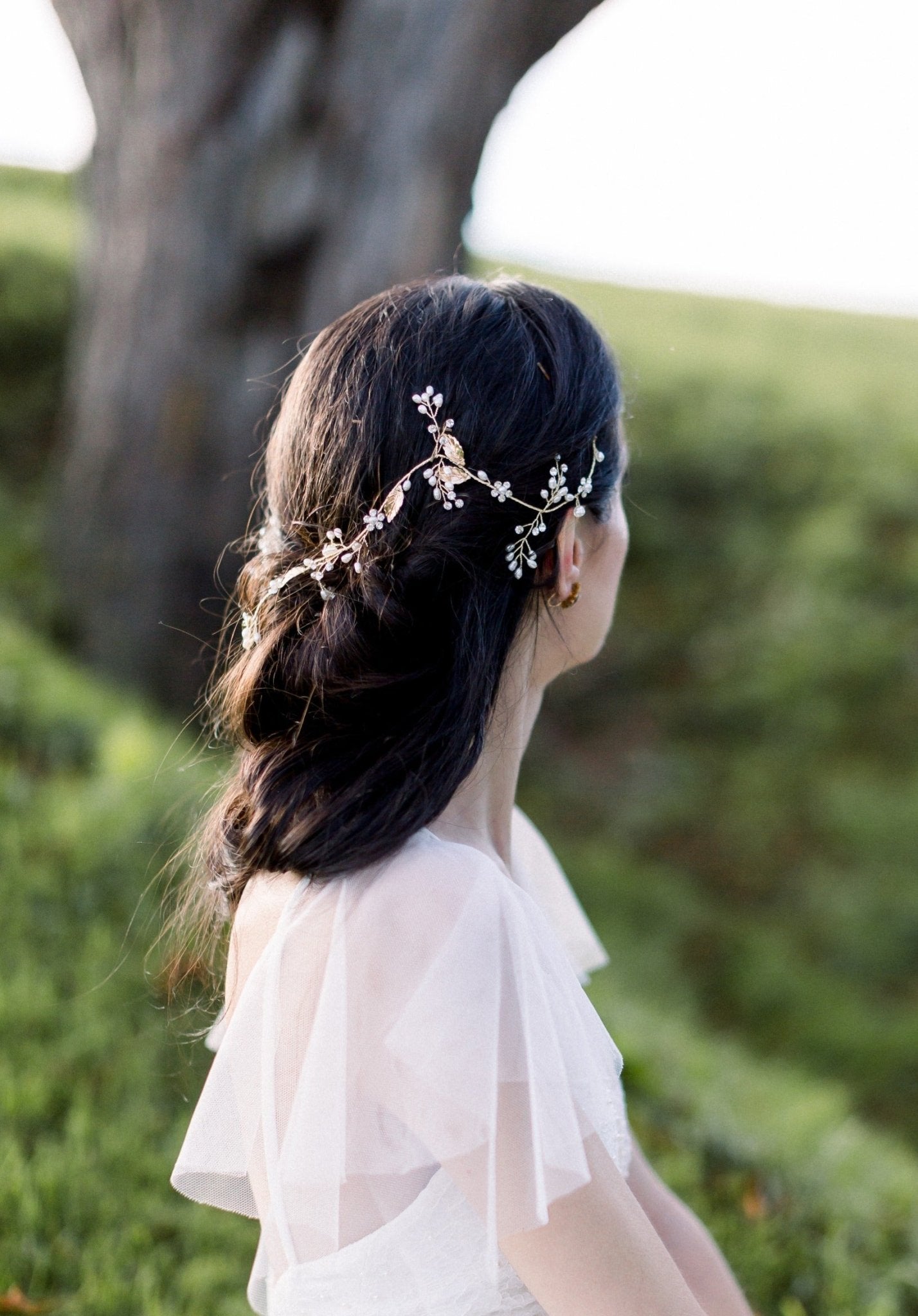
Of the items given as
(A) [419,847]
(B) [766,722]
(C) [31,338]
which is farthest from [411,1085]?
(C) [31,338]

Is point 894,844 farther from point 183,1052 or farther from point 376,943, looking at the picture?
point 376,943

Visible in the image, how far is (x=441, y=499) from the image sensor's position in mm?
1228

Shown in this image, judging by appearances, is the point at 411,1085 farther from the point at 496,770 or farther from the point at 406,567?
the point at 406,567

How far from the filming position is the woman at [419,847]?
1081 mm

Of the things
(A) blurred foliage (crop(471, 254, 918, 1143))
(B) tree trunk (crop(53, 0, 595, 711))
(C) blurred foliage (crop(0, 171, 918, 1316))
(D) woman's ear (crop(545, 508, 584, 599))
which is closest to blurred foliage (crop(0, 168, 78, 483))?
(C) blurred foliage (crop(0, 171, 918, 1316))

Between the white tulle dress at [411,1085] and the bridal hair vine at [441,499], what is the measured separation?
0.33 meters

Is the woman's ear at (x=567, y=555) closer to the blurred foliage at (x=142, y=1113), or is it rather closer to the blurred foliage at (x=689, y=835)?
the blurred foliage at (x=689, y=835)

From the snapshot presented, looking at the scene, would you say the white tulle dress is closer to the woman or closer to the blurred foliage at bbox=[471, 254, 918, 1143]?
the woman

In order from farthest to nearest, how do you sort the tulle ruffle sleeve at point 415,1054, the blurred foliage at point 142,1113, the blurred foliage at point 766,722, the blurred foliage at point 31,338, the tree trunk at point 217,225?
the blurred foliage at point 31,338 < the blurred foliage at point 766,722 < the tree trunk at point 217,225 < the blurred foliage at point 142,1113 < the tulle ruffle sleeve at point 415,1054

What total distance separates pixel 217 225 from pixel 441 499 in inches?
113

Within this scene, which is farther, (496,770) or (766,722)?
(766,722)

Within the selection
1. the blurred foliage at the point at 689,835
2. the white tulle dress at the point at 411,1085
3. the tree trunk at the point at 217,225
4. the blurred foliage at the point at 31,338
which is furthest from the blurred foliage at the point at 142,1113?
the blurred foliage at the point at 31,338

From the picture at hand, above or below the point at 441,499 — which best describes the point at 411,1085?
below

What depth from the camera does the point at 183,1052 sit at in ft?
8.12
